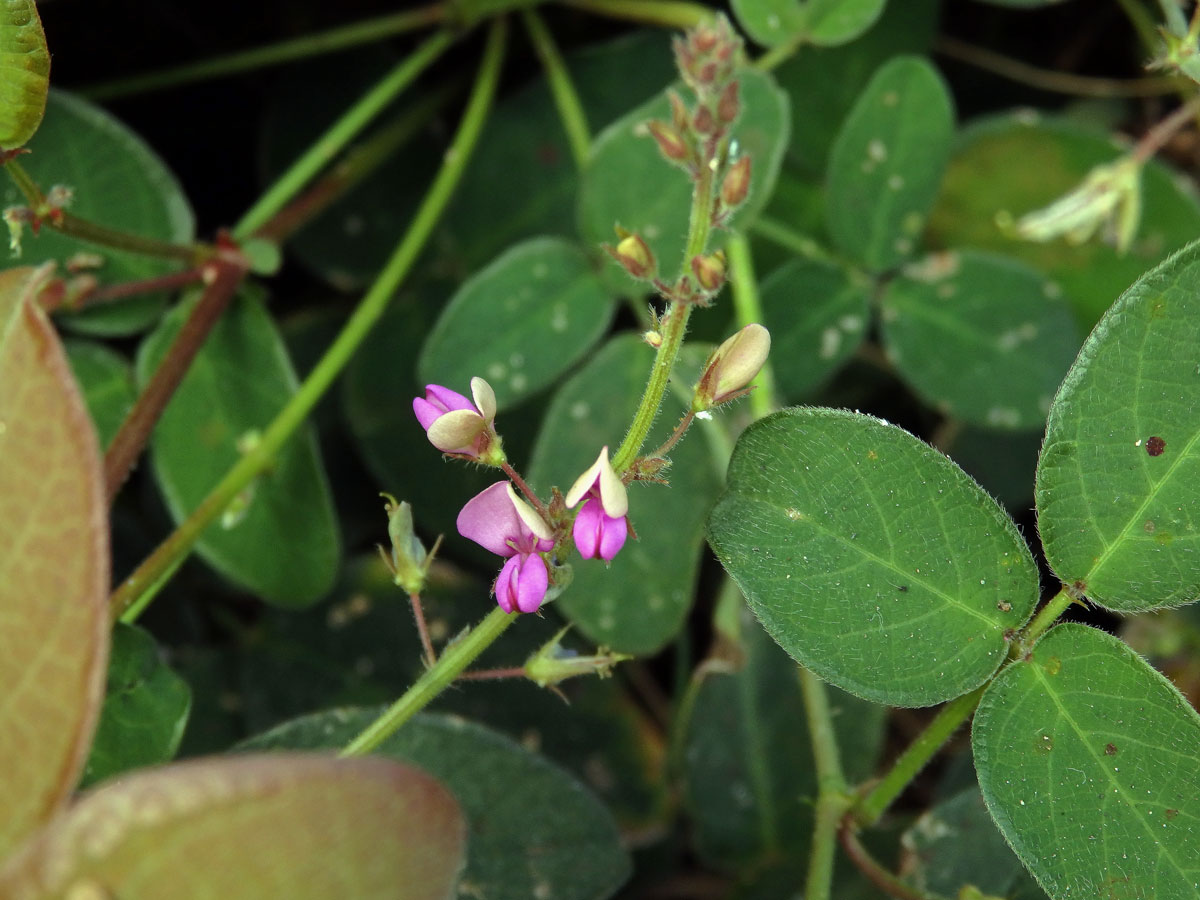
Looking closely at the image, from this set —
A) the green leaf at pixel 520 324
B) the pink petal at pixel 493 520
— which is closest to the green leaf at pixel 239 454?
the green leaf at pixel 520 324

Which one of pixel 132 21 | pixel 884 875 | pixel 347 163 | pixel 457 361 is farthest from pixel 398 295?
pixel 884 875

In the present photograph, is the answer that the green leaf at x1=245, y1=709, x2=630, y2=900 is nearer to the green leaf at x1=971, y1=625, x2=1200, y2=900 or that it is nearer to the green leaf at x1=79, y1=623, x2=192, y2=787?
the green leaf at x1=79, y1=623, x2=192, y2=787

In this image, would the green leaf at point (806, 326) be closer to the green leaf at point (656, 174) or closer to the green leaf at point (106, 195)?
the green leaf at point (656, 174)

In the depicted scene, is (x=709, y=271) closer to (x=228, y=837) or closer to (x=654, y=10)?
(x=228, y=837)

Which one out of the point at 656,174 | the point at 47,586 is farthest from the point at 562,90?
the point at 47,586

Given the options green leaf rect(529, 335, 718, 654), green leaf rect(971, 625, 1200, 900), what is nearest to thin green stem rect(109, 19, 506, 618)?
green leaf rect(529, 335, 718, 654)

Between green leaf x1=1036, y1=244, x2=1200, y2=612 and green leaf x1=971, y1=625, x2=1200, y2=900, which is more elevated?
green leaf x1=1036, y1=244, x2=1200, y2=612
